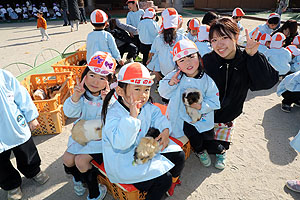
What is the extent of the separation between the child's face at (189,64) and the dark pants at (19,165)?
1.96 metres

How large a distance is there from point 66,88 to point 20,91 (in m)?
1.76

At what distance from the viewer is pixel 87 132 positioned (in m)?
2.17

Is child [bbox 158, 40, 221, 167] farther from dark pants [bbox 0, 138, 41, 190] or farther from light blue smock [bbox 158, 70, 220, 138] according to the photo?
dark pants [bbox 0, 138, 41, 190]

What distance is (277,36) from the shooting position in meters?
4.58

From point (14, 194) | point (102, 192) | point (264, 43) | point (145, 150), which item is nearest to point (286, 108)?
point (264, 43)

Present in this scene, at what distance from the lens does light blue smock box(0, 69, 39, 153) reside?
84.8 inches

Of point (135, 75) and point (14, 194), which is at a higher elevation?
point (135, 75)

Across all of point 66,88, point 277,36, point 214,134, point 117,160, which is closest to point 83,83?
point 117,160

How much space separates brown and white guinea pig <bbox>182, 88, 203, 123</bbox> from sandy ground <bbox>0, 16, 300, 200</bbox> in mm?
844

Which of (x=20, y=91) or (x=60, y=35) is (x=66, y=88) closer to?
(x=20, y=91)

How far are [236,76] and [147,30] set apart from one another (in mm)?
3467

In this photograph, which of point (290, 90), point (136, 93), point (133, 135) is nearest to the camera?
point (133, 135)

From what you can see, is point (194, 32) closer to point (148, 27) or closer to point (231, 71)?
point (148, 27)

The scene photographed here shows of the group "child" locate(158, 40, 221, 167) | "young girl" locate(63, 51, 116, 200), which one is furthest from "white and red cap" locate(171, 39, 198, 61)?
"young girl" locate(63, 51, 116, 200)
